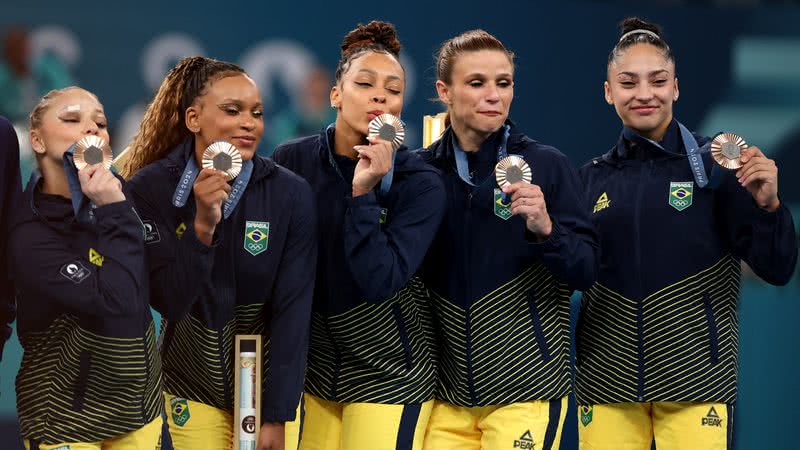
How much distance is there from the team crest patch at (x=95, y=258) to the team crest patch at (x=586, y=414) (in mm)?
1956

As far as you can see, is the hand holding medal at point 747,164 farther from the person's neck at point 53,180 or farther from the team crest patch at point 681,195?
the person's neck at point 53,180

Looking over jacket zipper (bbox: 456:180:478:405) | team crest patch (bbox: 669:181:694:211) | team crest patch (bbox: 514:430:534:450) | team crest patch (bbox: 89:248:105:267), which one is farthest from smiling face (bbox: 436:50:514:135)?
team crest patch (bbox: 89:248:105:267)

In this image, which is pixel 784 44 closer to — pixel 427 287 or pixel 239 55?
pixel 239 55

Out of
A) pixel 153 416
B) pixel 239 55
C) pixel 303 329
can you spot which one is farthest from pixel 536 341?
pixel 239 55

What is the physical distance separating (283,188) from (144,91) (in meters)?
3.53

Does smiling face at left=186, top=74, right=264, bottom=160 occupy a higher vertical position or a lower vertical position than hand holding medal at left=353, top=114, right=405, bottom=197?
higher

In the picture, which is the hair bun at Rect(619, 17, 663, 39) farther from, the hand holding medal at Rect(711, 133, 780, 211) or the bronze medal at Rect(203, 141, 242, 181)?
the bronze medal at Rect(203, 141, 242, 181)

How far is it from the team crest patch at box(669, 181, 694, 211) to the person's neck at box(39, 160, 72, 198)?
2.18 metres

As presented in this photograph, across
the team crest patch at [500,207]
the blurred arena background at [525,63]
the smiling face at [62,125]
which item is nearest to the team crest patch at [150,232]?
the smiling face at [62,125]

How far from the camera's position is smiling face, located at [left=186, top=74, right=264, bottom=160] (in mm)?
4211

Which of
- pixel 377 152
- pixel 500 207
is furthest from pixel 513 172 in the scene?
pixel 377 152

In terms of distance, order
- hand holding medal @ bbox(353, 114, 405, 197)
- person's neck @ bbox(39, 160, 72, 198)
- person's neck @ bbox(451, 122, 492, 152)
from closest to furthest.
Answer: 1. person's neck @ bbox(39, 160, 72, 198)
2. hand holding medal @ bbox(353, 114, 405, 197)
3. person's neck @ bbox(451, 122, 492, 152)

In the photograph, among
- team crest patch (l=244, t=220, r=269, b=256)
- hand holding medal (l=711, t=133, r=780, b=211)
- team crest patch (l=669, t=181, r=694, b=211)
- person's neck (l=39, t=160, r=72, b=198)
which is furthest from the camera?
team crest patch (l=669, t=181, r=694, b=211)

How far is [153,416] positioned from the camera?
13.0 ft
